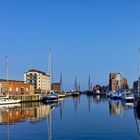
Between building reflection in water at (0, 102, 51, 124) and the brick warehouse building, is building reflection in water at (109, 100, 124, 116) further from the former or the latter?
the brick warehouse building

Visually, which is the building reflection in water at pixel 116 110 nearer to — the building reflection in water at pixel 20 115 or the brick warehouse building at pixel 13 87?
the building reflection in water at pixel 20 115

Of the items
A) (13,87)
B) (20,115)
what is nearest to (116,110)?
(20,115)

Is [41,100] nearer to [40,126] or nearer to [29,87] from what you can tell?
[29,87]

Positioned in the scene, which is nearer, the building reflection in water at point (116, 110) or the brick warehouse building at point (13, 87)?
the building reflection in water at point (116, 110)

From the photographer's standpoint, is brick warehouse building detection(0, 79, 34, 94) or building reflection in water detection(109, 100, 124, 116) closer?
building reflection in water detection(109, 100, 124, 116)

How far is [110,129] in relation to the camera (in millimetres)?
47344

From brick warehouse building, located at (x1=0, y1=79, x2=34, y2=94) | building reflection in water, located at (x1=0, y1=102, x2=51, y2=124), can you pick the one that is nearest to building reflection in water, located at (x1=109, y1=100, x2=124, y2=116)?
building reflection in water, located at (x1=0, y1=102, x2=51, y2=124)

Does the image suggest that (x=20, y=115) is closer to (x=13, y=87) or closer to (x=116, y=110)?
(x=116, y=110)

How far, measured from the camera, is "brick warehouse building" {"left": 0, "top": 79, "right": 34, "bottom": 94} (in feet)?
438

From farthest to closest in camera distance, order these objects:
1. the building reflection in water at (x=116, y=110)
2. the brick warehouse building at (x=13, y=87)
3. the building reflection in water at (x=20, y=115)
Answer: the brick warehouse building at (x=13, y=87)
the building reflection in water at (x=116, y=110)
the building reflection in water at (x=20, y=115)

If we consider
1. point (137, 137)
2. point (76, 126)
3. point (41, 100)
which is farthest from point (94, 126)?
point (41, 100)

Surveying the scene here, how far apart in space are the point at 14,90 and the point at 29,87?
58.8 ft

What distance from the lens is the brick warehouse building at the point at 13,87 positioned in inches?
5261

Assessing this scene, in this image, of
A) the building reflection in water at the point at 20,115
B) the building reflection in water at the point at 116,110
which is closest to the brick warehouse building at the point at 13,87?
the building reflection in water at the point at 116,110
